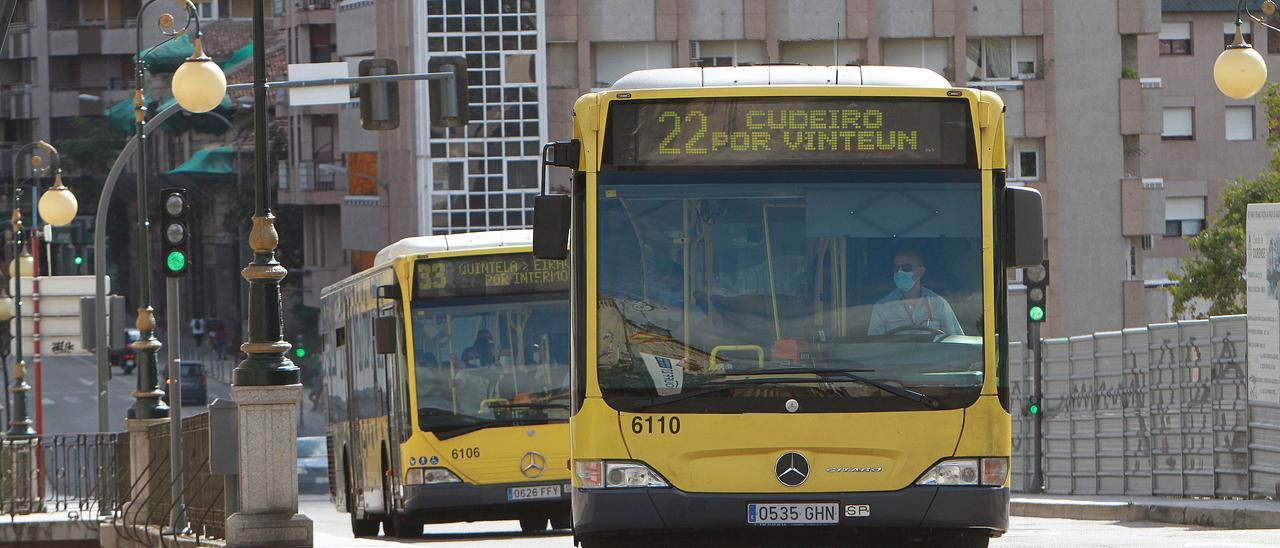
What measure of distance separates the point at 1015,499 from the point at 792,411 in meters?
15.5

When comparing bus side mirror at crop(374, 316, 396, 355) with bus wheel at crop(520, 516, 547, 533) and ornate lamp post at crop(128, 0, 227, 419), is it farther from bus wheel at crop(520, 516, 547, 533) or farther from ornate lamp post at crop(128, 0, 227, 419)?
ornate lamp post at crop(128, 0, 227, 419)

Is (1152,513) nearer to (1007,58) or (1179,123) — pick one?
(1007,58)

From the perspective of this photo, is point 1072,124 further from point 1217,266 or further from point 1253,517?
point 1253,517

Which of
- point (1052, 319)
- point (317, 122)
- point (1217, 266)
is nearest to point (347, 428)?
point (1217, 266)

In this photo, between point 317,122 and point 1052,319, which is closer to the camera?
point 1052,319

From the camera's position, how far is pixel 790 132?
11812mm

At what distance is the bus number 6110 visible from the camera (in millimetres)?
11469

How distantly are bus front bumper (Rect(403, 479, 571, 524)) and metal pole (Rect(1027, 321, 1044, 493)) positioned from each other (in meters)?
10.4

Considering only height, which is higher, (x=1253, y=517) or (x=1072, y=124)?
(x=1072, y=124)

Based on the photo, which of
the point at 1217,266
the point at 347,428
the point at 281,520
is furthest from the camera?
the point at 1217,266

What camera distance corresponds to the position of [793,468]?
451 inches

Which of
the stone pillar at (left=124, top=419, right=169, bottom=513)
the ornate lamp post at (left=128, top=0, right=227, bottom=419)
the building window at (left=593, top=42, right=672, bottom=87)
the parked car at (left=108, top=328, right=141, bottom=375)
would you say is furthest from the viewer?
the parked car at (left=108, top=328, right=141, bottom=375)

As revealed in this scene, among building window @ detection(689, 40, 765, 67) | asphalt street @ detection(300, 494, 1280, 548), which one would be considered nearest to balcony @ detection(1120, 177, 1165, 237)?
building window @ detection(689, 40, 765, 67)

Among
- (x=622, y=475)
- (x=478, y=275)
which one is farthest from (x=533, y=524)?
(x=622, y=475)
